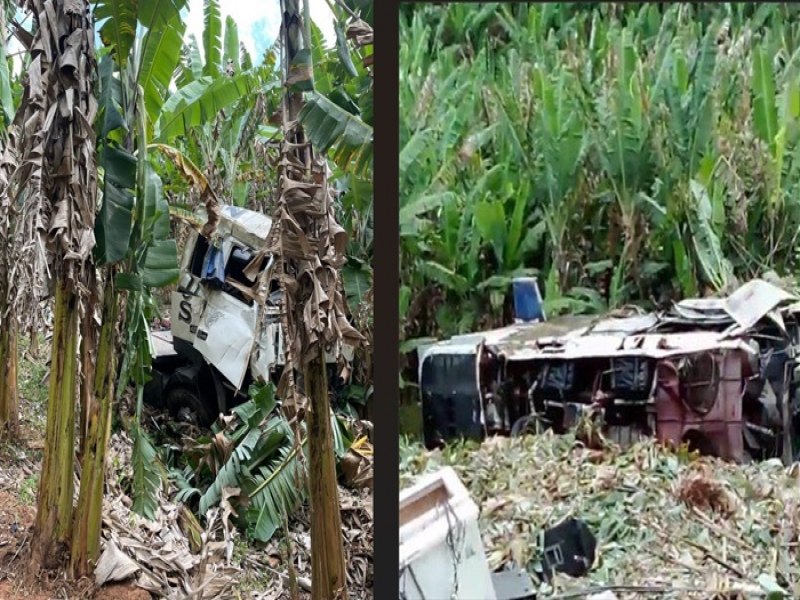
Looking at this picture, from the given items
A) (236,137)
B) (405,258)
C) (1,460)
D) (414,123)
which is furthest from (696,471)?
(1,460)

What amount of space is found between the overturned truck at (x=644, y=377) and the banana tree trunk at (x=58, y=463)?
0.76m

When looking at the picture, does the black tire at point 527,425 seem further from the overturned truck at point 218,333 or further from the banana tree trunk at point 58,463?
the banana tree trunk at point 58,463

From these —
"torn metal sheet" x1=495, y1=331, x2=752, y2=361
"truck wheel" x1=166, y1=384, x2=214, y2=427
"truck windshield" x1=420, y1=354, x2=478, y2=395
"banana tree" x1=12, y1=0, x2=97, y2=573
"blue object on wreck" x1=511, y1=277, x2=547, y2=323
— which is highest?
"banana tree" x1=12, y1=0, x2=97, y2=573

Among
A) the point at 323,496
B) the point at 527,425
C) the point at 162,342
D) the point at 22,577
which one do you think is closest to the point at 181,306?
the point at 162,342

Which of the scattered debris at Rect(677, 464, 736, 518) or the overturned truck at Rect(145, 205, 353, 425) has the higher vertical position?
the overturned truck at Rect(145, 205, 353, 425)

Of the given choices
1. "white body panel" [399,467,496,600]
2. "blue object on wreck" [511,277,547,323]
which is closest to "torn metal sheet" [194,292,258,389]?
"white body panel" [399,467,496,600]

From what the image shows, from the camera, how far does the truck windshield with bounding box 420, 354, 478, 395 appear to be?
1809 mm

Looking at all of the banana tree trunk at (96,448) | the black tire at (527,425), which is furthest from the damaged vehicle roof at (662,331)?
the banana tree trunk at (96,448)

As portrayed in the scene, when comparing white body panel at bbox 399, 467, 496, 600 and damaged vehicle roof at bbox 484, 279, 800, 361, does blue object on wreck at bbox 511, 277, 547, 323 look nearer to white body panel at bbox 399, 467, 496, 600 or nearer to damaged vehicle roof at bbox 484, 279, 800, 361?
damaged vehicle roof at bbox 484, 279, 800, 361

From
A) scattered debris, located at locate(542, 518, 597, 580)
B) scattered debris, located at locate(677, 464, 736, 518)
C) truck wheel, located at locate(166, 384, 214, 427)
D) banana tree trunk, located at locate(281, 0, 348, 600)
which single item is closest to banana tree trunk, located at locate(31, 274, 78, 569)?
truck wheel, located at locate(166, 384, 214, 427)

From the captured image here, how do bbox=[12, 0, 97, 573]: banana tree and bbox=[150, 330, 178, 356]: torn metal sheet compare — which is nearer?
bbox=[12, 0, 97, 573]: banana tree

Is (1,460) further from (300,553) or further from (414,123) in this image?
(414,123)

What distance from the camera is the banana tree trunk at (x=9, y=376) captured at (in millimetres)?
1849

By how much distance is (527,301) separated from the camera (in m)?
1.79
